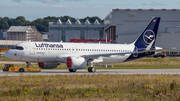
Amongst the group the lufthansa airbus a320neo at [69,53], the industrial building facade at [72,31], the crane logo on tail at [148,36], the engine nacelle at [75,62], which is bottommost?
the engine nacelle at [75,62]

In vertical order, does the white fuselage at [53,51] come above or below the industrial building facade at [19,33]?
below

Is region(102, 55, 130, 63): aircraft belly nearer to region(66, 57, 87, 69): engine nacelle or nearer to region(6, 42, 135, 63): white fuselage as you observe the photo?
region(6, 42, 135, 63): white fuselage

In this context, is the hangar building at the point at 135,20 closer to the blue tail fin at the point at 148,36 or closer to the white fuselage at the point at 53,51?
the blue tail fin at the point at 148,36

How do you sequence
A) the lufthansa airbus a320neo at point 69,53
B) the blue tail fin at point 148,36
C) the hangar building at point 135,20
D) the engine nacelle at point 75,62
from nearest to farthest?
the engine nacelle at point 75,62, the lufthansa airbus a320neo at point 69,53, the blue tail fin at point 148,36, the hangar building at point 135,20

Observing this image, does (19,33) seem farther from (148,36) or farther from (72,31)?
(148,36)

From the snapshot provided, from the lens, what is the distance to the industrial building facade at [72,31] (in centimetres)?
15225

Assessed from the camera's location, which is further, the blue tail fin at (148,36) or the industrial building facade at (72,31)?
the industrial building facade at (72,31)

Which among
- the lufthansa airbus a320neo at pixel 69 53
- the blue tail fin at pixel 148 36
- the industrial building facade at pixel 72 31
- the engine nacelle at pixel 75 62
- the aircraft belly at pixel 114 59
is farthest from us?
the industrial building facade at pixel 72 31

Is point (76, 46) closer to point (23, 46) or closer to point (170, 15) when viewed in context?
point (23, 46)

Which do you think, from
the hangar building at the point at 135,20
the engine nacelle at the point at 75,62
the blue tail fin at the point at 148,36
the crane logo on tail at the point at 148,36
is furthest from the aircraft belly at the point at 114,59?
the hangar building at the point at 135,20

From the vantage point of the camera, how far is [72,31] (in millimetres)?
155000

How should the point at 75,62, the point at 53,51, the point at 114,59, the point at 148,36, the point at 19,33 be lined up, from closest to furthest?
the point at 75,62 < the point at 53,51 < the point at 114,59 < the point at 148,36 < the point at 19,33

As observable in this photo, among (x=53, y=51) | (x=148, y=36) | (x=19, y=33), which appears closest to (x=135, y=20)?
(x=148, y=36)

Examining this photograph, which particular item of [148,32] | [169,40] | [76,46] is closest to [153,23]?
[148,32]
